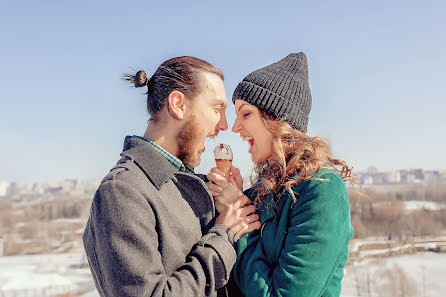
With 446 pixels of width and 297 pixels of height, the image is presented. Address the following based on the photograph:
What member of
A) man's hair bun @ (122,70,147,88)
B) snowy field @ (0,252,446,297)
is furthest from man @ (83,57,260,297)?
snowy field @ (0,252,446,297)

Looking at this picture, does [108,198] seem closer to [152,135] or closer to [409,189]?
[152,135]

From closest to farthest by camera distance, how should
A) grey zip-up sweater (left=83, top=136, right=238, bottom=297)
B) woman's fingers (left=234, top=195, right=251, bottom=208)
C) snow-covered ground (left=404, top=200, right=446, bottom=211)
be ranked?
1. grey zip-up sweater (left=83, top=136, right=238, bottom=297)
2. woman's fingers (left=234, top=195, right=251, bottom=208)
3. snow-covered ground (left=404, top=200, right=446, bottom=211)

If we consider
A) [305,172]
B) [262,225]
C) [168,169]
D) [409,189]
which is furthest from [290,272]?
[409,189]

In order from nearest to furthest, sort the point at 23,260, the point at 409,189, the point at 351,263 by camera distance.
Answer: the point at 351,263 → the point at 23,260 → the point at 409,189

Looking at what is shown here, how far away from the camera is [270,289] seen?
6.60 feet

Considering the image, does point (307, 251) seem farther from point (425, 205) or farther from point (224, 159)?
point (425, 205)

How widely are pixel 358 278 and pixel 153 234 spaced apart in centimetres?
4295

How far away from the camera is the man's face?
8.20ft

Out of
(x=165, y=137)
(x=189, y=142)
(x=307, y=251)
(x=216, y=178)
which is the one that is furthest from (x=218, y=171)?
Result: (x=307, y=251)

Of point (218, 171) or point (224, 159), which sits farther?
point (224, 159)

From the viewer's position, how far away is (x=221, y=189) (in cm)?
240

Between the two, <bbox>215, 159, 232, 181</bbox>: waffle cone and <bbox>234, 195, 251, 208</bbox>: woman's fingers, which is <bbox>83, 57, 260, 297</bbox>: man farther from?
<bbox>215, 159, 232, 181</bbox>: waffle cone

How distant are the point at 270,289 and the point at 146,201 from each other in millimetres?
691

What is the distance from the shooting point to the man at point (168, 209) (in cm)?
189
